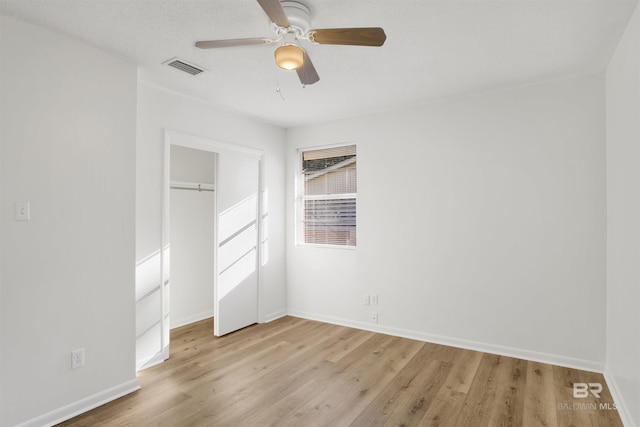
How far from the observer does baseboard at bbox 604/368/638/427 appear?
221 centimetres

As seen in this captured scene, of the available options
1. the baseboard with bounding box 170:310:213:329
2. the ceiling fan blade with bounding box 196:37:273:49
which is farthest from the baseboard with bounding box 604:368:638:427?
the baseboard with bounding box 170:310:213:329

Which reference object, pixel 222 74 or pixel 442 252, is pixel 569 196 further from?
pixel 222 74

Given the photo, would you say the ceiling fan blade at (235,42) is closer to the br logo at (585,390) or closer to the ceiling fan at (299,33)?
the ceiling fan at (299,33)

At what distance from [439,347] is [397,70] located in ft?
8.79

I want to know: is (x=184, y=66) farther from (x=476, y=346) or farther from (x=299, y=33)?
(x=476, y=346)

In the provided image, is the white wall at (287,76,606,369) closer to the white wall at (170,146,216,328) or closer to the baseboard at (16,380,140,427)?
the white wall at (170,146,216,328)

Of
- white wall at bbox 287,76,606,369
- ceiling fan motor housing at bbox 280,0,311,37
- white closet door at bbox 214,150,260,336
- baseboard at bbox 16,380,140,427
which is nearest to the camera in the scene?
ceiling fan motor housing at bbox 280,0,311,37

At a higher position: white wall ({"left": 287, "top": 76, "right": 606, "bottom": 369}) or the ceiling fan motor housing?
the ceiling fan motor housing

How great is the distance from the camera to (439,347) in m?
3.61

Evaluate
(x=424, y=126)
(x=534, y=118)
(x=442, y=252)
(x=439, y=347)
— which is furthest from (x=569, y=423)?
(x=424, y=126)

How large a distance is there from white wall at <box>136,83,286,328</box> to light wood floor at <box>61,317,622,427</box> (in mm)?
1068

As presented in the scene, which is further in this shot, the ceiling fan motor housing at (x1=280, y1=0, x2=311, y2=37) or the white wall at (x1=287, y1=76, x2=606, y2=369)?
the white wall at (x1=287, y1=76, x2=606, y2=369)

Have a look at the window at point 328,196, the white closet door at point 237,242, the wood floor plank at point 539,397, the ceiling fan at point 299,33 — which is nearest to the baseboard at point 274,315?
the white closet door at point 237,242

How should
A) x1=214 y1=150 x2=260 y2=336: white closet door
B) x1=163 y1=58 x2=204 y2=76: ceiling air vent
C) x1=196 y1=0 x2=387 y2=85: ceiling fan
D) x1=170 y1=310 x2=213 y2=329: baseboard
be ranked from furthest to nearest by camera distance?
x1=170 y1=310 x2=213 y2=329: baseboard
x1=214 y1=150 x2=260 y2=336: white closet door
x1=163 y1=58 x2=204 y2=76: ceiling air vent
x1=196 y1=0 x2=387 y2=85: ceiling fan
